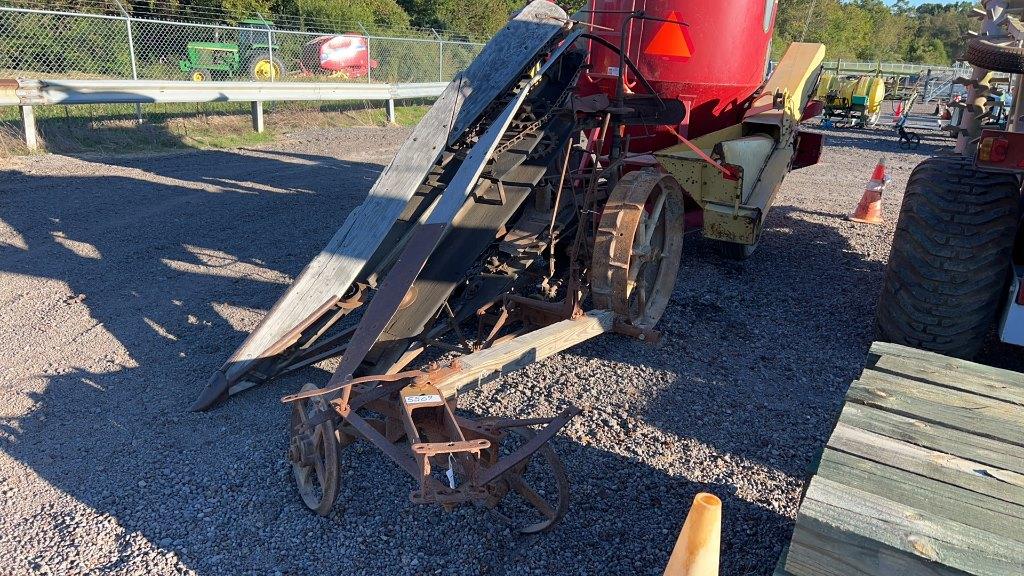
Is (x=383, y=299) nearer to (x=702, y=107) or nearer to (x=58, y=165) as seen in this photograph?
(x=702, y=107)

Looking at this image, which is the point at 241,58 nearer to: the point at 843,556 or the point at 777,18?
the point at 843,556

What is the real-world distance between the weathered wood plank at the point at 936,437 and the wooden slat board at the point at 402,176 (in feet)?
9.23

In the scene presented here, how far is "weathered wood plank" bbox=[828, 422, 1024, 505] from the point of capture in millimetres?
1987

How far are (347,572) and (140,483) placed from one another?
115 centimetres

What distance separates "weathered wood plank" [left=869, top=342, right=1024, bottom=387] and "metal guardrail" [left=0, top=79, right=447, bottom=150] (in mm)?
10501

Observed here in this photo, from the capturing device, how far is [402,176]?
4805 millimetres

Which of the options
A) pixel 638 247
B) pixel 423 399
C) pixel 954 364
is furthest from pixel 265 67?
pixel 954 364

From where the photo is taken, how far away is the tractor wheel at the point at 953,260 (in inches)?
164

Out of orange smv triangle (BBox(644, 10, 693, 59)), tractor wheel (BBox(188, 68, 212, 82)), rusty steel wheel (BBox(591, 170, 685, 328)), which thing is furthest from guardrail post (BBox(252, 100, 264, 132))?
rusty steel wheel (BBox(591, 170, 685, 328))

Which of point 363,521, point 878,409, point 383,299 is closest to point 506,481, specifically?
point 363,521

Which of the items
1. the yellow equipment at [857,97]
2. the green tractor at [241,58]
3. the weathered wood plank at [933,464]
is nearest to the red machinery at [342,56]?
the green tractor at [241,58]

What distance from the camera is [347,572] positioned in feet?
9.04

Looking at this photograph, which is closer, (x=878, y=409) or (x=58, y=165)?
(x=878, y=409)

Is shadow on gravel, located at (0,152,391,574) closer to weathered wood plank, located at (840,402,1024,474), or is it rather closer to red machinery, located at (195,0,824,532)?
red machinery, located at (195,0,824,532)
